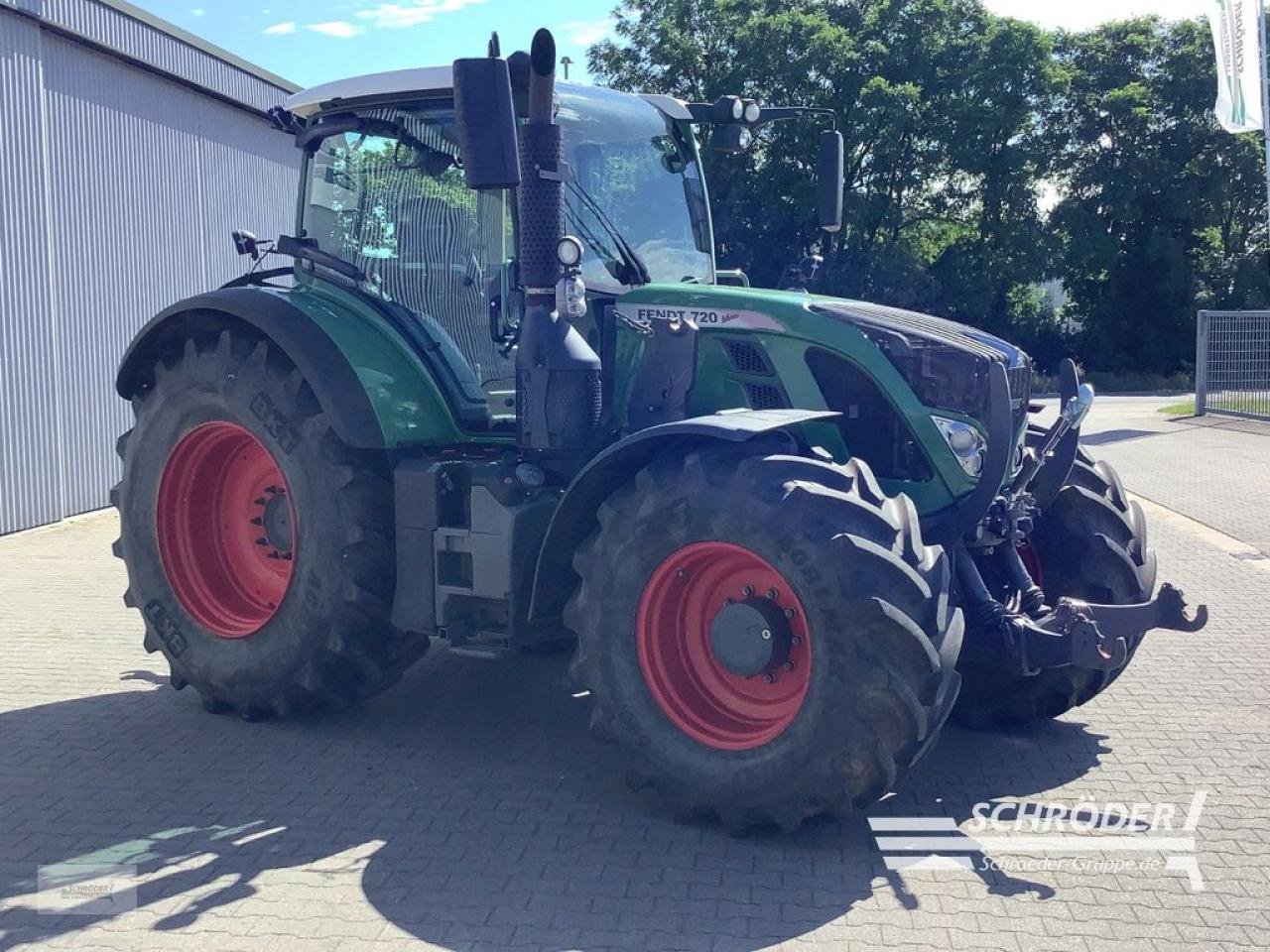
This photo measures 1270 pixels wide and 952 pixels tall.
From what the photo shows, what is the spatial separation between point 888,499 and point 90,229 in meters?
9.82

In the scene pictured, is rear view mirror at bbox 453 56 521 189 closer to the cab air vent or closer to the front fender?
the front fender

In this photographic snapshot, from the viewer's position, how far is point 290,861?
14.2 feet

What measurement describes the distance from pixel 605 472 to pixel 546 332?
0.68 m

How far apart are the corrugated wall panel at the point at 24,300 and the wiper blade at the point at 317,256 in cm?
558

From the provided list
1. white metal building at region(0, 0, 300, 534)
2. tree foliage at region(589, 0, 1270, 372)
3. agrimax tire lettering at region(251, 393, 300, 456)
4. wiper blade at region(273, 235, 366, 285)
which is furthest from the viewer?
tree foliage at region(589, 0, 1270, 372)

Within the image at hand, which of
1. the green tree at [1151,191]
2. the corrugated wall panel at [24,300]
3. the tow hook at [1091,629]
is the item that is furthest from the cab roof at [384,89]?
the green tree at [1151,191]

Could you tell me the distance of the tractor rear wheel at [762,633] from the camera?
13.5 ft

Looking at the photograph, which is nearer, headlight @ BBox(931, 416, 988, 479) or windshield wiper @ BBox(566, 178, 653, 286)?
headlight @ BBox(931, 416, 988, 479)

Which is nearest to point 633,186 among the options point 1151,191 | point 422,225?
point 422,225

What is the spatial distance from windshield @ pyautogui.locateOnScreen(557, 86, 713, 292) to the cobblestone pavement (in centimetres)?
214

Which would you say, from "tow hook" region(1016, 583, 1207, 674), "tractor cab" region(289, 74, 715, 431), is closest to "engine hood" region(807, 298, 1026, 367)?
"tractor cab" region(289, 74, 715, 431)

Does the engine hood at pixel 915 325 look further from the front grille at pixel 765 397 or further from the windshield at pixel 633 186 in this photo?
the windshield at pixel 633 186

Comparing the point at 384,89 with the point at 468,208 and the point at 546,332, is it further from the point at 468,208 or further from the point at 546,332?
the point at 546,332

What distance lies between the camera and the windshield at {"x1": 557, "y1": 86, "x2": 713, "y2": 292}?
553cm
